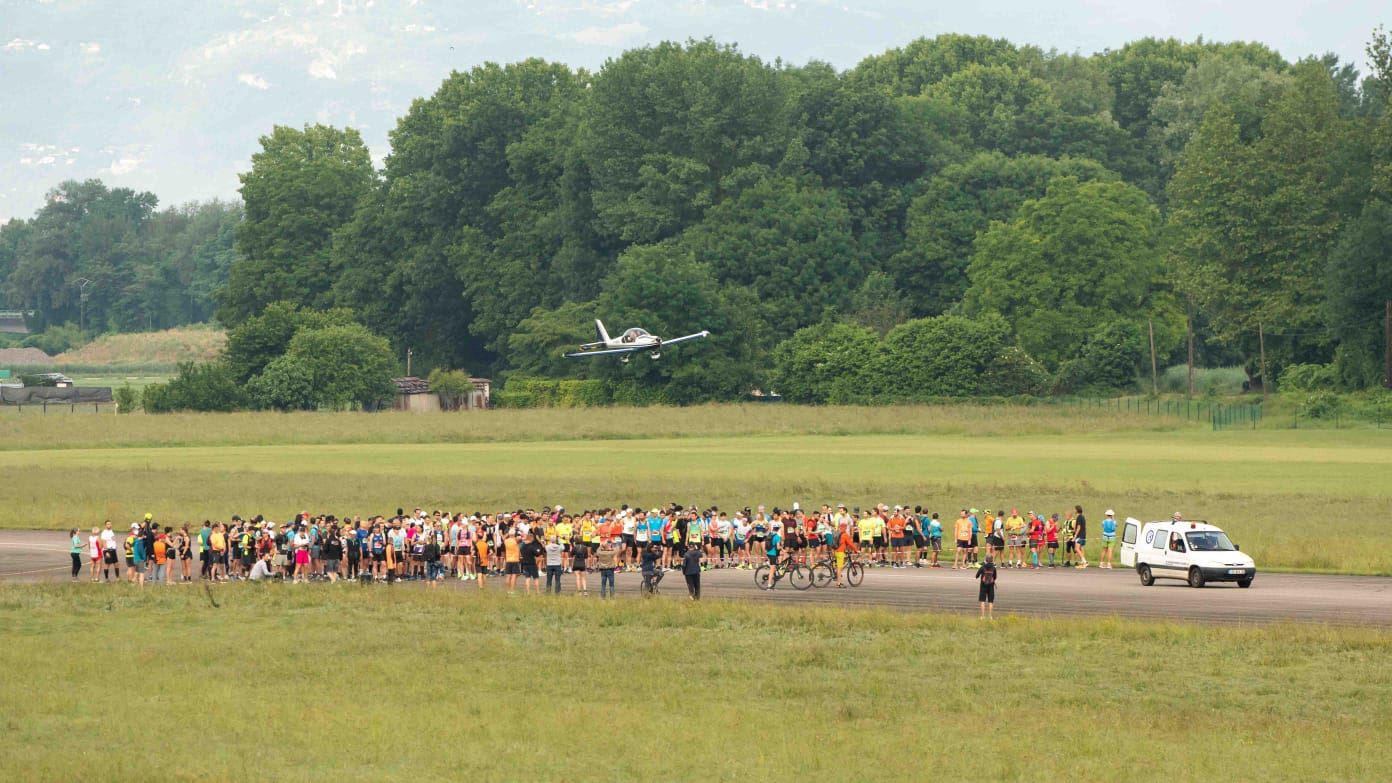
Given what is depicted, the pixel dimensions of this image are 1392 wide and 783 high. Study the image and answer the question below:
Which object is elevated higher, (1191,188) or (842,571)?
(1191,188)

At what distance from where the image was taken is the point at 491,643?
119ft

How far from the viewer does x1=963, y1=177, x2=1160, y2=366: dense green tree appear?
426 feet

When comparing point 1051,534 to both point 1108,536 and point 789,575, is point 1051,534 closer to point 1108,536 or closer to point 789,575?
point 1108,536

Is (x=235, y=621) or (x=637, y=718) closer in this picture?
(x=637, y=718)

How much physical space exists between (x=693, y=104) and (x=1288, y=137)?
49382 mm

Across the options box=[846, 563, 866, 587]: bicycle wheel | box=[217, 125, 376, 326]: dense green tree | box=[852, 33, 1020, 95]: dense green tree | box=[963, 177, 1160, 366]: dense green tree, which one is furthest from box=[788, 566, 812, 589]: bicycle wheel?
box=[852, 33, 1020, 95]: dense green tree

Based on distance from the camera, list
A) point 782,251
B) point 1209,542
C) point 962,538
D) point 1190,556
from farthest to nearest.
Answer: point 782,251
point 962,538
point 1209,542
point 1190,556

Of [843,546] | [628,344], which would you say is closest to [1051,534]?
[843,546]

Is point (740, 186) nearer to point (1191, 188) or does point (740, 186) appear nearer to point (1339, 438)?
point (1191, 188)

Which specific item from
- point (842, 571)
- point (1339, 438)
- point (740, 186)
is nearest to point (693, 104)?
point (740, 186)

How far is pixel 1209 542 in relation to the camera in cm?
4528

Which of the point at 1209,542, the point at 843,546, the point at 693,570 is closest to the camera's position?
the point at 693,570

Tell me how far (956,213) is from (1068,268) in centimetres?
1586

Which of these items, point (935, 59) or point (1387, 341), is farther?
point (935, 59)
